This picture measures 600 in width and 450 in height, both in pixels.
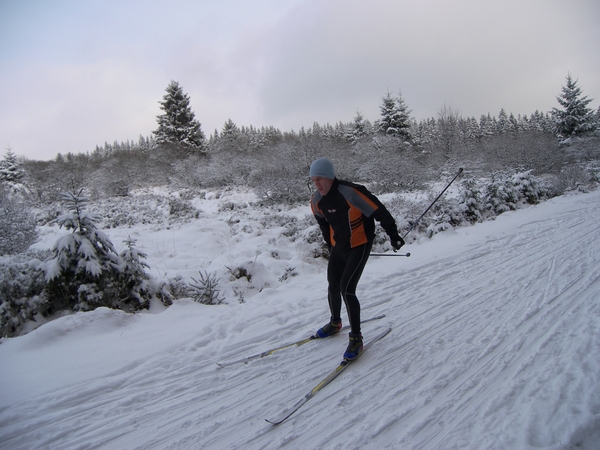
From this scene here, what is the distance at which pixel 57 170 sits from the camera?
19875 millimetres

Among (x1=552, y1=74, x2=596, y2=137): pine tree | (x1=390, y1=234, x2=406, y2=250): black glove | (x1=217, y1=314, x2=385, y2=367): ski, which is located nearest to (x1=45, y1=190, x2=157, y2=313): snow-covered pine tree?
(x1=217, y1=314, x2=385, y2=367): ski

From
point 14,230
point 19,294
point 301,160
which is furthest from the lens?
point 301,160

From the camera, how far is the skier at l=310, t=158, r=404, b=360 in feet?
10.0

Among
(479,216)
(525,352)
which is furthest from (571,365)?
(479,216)

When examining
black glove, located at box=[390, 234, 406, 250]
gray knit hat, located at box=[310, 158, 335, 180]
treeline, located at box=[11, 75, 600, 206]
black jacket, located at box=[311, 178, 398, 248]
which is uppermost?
treeline, located at box=[11, 75, 600, 206]

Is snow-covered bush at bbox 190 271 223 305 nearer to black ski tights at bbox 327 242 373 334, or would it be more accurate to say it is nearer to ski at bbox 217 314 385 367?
ski at bbox 217 314 385 367

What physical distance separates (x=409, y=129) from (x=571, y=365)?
27.6 m

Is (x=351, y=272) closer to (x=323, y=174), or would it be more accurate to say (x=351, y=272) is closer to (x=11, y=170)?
(x=323, y=174)

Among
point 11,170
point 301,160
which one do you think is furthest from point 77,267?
point 11,170

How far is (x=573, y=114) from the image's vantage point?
27.8m

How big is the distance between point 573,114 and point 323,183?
119 ft

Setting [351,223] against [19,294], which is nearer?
[351,223]

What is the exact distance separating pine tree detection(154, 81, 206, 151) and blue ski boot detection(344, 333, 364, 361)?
2756 centimetres

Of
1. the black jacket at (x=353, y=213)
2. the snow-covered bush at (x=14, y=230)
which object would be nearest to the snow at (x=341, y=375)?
the black jacket at (x=353, y=213)
